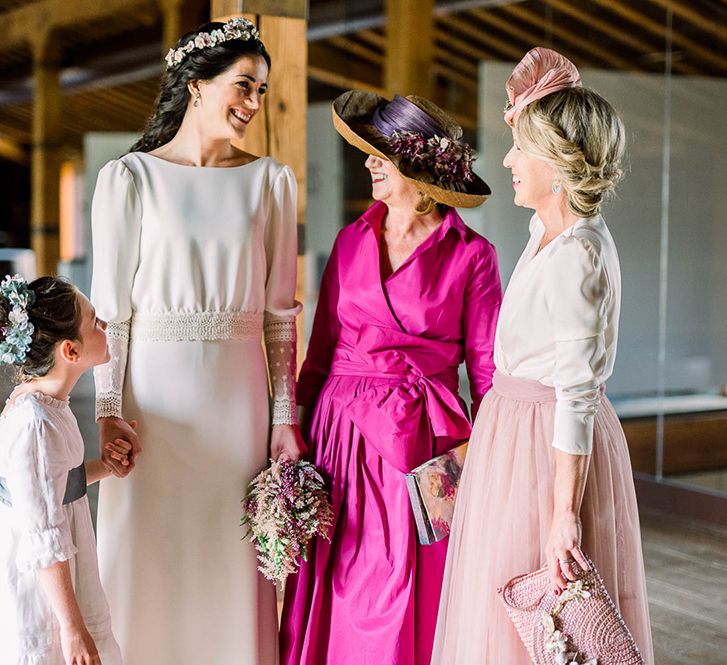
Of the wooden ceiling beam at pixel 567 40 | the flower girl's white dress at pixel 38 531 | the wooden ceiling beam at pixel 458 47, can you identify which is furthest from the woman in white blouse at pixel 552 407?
the wooden ceiling beam at pixel 458 47

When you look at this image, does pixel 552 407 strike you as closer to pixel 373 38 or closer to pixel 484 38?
pixel 484 38

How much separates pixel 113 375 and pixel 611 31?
176 inches

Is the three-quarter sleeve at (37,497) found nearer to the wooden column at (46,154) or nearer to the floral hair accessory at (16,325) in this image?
the floral hair accessory at (16,325)

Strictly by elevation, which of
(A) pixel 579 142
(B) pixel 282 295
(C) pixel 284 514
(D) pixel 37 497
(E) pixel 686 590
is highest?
(A) pixel 579 142

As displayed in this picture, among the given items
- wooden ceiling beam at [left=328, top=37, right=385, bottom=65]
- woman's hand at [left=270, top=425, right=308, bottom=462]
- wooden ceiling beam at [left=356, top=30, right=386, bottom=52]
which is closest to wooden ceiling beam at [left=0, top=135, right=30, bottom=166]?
wooden ceiling beam at [left=328, top=37, right=385, bottom=65]

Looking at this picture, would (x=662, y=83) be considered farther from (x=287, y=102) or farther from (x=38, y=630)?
(x=38, y=630)

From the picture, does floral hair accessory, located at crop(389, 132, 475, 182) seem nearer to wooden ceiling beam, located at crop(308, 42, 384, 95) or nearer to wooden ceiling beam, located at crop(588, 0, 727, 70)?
wooden ceiling beam, located at crop(588, 0, 727, 70)

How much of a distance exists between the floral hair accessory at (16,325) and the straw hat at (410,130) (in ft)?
3.00

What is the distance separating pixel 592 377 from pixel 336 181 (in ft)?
20.4

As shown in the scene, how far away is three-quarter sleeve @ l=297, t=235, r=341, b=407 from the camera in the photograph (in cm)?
262

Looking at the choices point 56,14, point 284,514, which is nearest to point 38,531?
point 284,514

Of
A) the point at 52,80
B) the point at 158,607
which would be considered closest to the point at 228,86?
the point at 158,607

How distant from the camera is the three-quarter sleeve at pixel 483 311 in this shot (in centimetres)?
251

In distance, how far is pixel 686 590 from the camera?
4152mm
